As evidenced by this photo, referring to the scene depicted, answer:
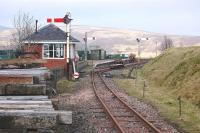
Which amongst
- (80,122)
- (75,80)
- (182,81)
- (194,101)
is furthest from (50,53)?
(80,122)

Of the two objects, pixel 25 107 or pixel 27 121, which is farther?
pixel 25 107

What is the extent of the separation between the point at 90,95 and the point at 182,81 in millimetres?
5513

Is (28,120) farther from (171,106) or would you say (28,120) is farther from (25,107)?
(171,106)

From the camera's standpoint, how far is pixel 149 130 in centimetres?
1470

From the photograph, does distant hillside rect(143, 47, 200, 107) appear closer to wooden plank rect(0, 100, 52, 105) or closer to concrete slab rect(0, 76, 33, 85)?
concrete slab rect(0, 76, 33, 85)

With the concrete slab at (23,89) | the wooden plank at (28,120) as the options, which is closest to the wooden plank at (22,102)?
the concrete slab at (23,89)

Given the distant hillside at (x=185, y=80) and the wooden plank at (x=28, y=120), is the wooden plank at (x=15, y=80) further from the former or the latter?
the distant hillside at (x=185, y=80)

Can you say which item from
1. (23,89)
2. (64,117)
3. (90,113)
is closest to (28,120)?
(64,117)

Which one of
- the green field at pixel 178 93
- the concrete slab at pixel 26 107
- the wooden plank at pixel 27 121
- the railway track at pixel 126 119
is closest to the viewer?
the wooden plank at pixel 27 121

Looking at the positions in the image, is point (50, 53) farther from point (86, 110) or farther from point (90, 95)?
point (86, 110)

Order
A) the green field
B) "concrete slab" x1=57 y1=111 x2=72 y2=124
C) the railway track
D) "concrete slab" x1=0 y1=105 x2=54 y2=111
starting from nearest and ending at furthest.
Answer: "concrete slab" x1=57 y1=111 x2=72 y2=124 < "concrete slab" x1=0 y1=105 x2=54 y2=111 < the railway track < the green field

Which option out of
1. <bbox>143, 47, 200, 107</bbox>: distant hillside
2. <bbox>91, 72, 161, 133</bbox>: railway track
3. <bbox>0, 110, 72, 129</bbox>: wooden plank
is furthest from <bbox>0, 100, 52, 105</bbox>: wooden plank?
<bbox>143, 47, 200, 107</bbox>: distant hillside

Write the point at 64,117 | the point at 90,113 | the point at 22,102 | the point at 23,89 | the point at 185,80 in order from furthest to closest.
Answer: the point at 185,80
the point at 90,113
the point at 23,89
the point at 22,102
the point at 64,117

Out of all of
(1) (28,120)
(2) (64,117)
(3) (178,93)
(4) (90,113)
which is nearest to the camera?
(1) (28,120)
